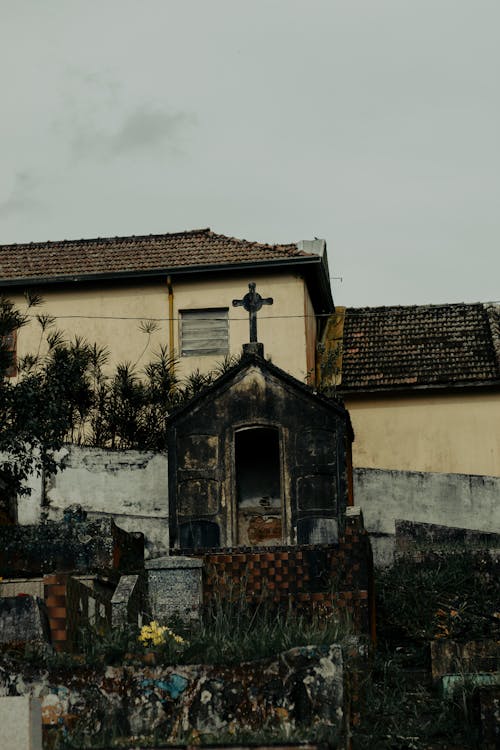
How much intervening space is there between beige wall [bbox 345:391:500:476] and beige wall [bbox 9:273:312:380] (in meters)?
2.14

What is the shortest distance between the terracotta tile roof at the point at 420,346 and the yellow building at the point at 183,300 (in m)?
1.40

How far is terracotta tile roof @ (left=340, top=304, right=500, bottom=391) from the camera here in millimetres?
28062

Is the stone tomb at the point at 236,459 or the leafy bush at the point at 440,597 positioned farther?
the stone tomb at the point at 236,459

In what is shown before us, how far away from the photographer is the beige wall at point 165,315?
27203 millimetres

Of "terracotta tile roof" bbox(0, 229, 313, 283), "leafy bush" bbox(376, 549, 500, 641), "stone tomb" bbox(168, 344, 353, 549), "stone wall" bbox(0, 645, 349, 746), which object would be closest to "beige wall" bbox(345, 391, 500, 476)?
"terracotta tile roof" bbox(0, 229, 313, 283)

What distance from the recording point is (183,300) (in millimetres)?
27906

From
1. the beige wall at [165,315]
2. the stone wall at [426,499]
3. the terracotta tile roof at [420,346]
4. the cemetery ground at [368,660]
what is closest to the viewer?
the cemetery ground at [368,660]

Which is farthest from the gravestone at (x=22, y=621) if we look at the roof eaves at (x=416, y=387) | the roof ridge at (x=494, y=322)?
the roof ridge at (x=494, y=322)

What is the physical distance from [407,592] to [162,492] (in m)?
5.19

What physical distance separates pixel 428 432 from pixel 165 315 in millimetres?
6120

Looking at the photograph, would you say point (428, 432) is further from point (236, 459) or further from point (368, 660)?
point (368, 660)

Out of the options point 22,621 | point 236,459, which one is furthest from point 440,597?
point 22,621

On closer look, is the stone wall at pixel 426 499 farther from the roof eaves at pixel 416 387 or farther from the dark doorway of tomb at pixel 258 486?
the roof eaves at pixel 416 387

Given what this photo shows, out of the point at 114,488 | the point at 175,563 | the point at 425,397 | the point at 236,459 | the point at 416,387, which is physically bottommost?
the point at 175,563
